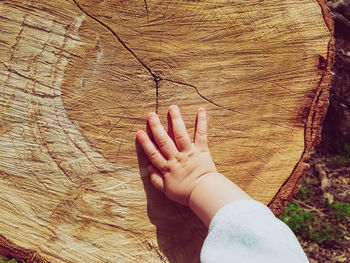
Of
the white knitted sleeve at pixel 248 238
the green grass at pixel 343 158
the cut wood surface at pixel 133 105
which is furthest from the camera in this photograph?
the green grass at pixel 343 158

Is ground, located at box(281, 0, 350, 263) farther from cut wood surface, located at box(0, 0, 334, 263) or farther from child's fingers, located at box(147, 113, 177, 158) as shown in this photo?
child's fingers, located at box(147, 113, 177, 158)

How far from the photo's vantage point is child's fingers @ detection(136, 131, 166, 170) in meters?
1.20

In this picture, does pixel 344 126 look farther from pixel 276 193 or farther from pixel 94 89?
pixel 94 89

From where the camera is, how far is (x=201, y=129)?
4.02 feet

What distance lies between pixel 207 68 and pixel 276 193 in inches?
21.3

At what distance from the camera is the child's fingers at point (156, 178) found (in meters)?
1.21

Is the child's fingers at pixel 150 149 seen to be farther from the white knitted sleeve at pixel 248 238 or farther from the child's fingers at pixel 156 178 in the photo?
the white knitted sleeve at pixel 248 238

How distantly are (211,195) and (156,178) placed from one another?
0.20 m

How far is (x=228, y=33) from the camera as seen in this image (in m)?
1.24

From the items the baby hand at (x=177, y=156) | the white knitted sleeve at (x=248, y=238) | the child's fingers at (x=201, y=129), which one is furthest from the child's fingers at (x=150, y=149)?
the white knitted sleeve at (x=248, y=238)

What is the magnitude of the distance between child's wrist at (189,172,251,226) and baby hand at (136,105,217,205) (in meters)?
0.02

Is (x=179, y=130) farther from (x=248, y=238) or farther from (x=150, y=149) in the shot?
(x=248, y=238)

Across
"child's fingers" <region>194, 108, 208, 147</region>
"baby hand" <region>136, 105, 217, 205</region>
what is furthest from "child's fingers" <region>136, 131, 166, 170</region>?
"child's fingers" <region>194, 108, 208, 147</region>

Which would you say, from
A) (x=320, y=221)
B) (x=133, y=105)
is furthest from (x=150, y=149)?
(x=320, y=221)
